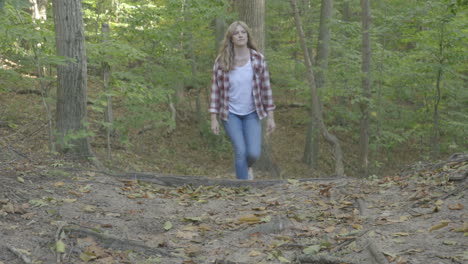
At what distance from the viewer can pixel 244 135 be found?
5973 mm

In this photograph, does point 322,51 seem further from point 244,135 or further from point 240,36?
point 240,36

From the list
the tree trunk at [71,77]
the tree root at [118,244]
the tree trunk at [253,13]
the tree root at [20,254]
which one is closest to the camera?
the tree root at [20,254]

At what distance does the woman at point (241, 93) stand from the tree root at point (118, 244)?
8.80 ft

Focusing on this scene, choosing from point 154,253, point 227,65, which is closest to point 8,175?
point 154,253

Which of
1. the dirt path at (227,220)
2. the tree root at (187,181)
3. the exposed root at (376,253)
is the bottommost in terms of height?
the tree root at (187,181)

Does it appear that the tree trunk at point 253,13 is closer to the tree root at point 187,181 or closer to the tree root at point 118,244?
the tree root at point 187,181

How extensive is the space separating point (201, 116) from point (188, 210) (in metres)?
11.3

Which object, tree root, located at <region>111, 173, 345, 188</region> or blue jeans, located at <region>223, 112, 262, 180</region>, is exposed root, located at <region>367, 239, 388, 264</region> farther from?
blue jeans, located at <region>223, 112, 262, 180</region>

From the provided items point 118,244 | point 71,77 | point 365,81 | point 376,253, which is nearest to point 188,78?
point 365,81

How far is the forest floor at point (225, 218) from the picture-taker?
3.09 metres

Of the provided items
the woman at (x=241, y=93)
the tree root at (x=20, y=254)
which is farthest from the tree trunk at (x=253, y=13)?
the tree root at (x=20, y=254)

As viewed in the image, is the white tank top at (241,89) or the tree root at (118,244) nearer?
the tree root at (118,244)

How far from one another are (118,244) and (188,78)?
10.4 m

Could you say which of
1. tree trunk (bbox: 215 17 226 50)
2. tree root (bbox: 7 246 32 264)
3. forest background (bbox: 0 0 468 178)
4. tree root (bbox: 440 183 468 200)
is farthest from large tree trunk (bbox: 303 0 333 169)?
tree root (bbox: 7 246 32 264)
